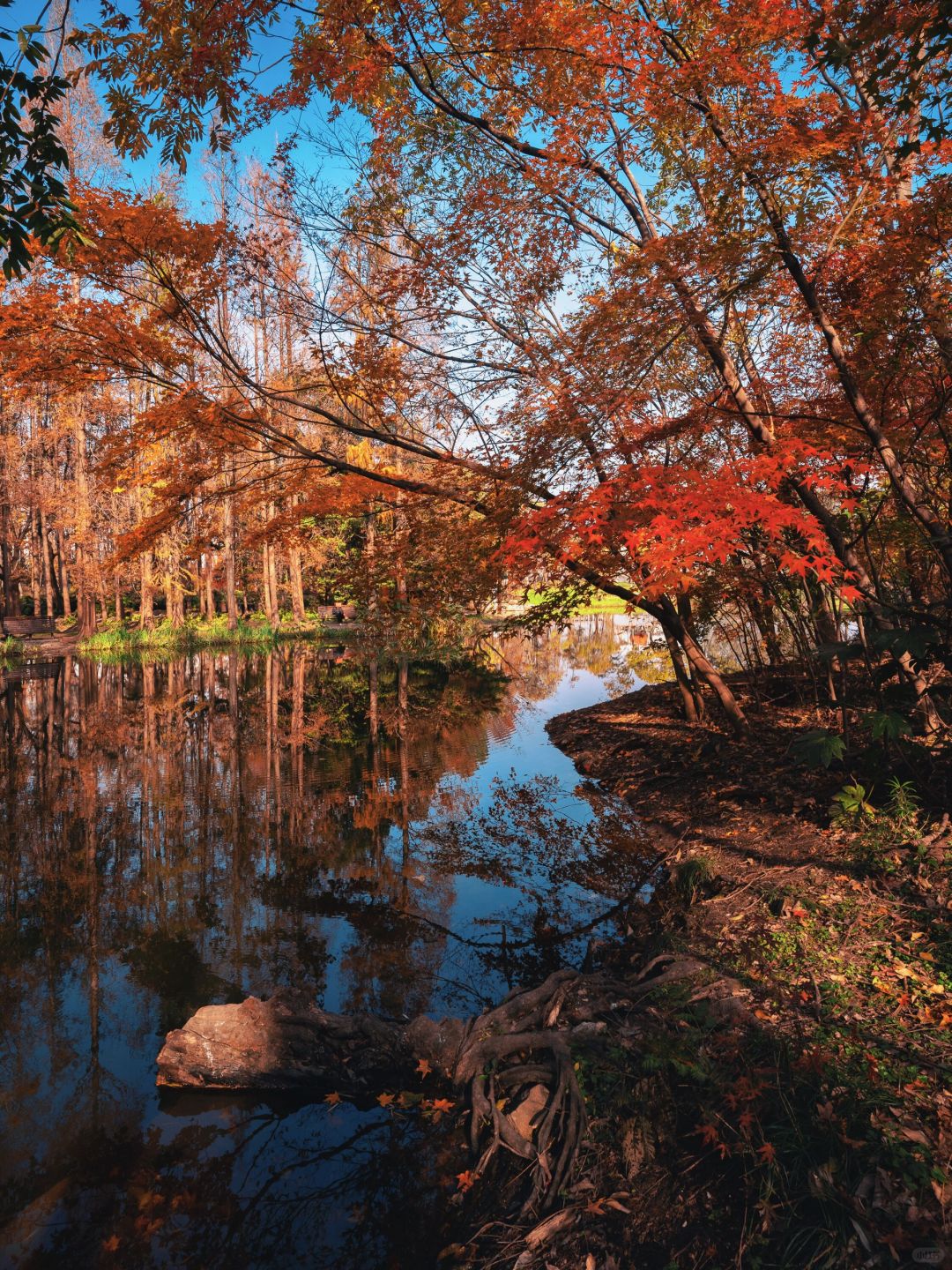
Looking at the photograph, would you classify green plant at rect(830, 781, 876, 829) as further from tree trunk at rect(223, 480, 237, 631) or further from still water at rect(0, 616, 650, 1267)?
tree trunk at rect(223, 480, 237, 631)

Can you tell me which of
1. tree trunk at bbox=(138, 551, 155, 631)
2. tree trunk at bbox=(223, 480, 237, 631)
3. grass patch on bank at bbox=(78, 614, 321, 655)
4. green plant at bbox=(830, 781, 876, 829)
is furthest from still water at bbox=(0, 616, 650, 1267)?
tree trunk at bbox=(138, 551, 155, 631)

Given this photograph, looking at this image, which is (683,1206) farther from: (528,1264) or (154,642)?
(154,642)

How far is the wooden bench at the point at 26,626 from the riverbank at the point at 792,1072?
Result: 88.6ft

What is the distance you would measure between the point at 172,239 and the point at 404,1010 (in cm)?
704

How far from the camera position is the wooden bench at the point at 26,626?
25516 millimetres

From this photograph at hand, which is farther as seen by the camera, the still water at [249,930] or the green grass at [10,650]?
the green grass at [10,650]

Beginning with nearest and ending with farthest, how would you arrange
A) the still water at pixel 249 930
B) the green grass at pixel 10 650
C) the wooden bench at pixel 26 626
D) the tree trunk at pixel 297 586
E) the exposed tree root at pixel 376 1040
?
the still water at pixel 249 930 < the exposed tree root at pixel 376 1040 < the green grass at pixel 10 650 < the wooden bench at pixel 26 626 < the tree trunk at pixel 297 586

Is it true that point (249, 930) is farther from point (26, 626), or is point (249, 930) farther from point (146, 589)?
point (26, 626)

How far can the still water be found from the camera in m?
3.05

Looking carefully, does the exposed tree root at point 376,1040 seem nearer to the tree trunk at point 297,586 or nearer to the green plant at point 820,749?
the green plant at point 820,749

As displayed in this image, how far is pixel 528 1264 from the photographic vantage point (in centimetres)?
248

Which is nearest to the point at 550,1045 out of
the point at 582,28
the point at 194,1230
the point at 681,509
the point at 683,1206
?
the point at 683,1206

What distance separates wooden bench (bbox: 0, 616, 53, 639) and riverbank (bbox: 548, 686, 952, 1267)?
88.6 ft

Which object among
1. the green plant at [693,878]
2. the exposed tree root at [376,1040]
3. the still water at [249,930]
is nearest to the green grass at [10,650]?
the still water at [249,930]
